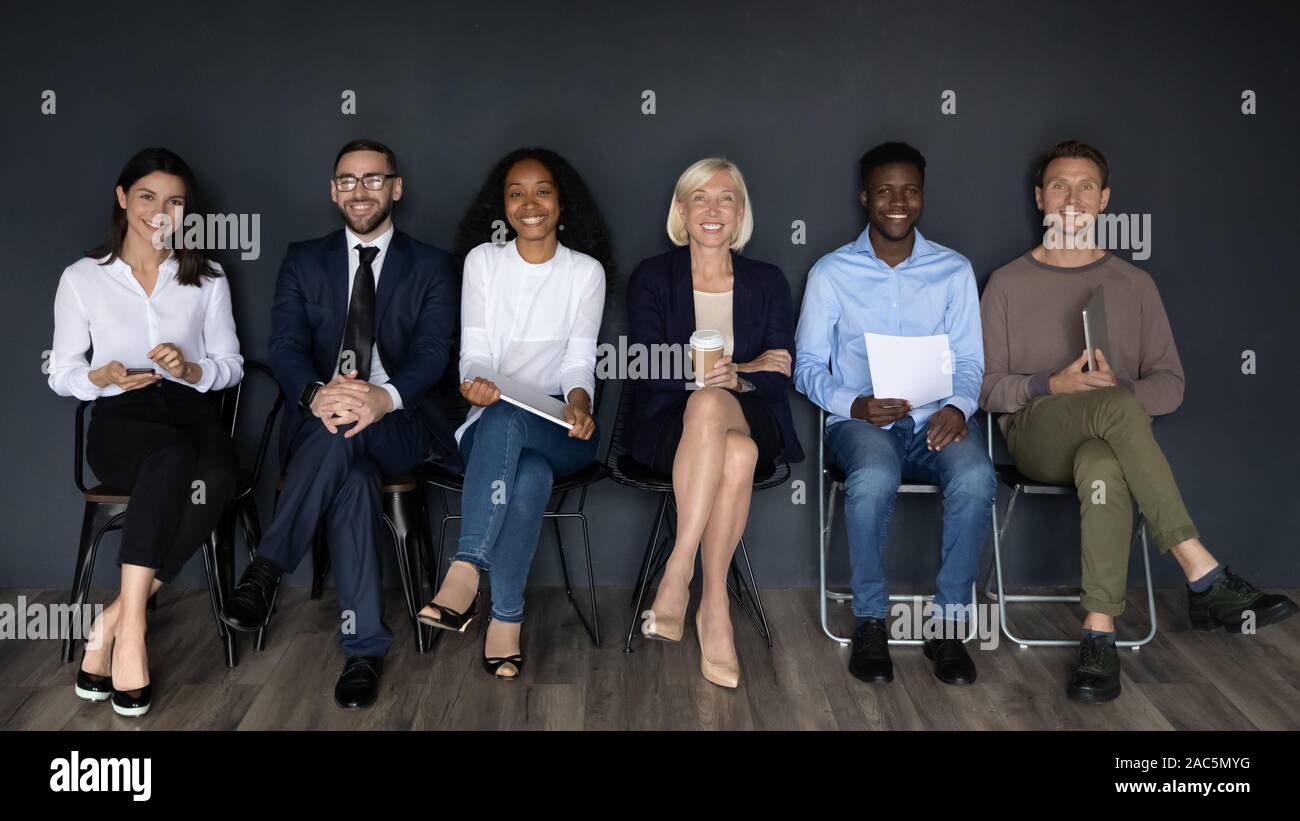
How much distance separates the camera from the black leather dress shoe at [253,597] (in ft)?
10.2

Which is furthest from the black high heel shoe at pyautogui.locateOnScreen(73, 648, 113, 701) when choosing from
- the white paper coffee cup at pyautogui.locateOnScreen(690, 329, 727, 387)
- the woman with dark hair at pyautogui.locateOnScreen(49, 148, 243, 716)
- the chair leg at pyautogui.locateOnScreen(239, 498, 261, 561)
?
the white paper coffee cup at pyautogui.locateOnScreen(690, 329, 727, 387)

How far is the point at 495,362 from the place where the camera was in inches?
148

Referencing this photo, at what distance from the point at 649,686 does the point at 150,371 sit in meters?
1.84

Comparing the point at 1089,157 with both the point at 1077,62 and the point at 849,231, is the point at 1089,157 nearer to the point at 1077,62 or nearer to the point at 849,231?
the point at 1077,62

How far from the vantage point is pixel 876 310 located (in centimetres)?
386

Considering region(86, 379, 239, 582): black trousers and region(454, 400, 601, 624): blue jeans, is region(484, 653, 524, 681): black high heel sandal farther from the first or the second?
region(86, 379, 239, 582): black trousers

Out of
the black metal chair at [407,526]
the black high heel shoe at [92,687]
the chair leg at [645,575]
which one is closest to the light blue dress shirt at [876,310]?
the chair leg at [645,575]

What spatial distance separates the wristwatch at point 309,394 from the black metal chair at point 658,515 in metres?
0.97

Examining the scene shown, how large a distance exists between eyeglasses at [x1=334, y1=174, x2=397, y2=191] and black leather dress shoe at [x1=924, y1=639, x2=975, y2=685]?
91.4 inches

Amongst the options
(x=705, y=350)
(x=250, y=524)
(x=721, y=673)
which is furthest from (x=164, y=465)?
(x=721, y=673)

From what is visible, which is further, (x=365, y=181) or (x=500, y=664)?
(x=365, y=181)

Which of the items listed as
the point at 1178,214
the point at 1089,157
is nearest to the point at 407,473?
the point at 1089,157

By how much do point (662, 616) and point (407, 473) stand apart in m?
0.97

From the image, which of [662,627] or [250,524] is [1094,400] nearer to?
[662,627]
